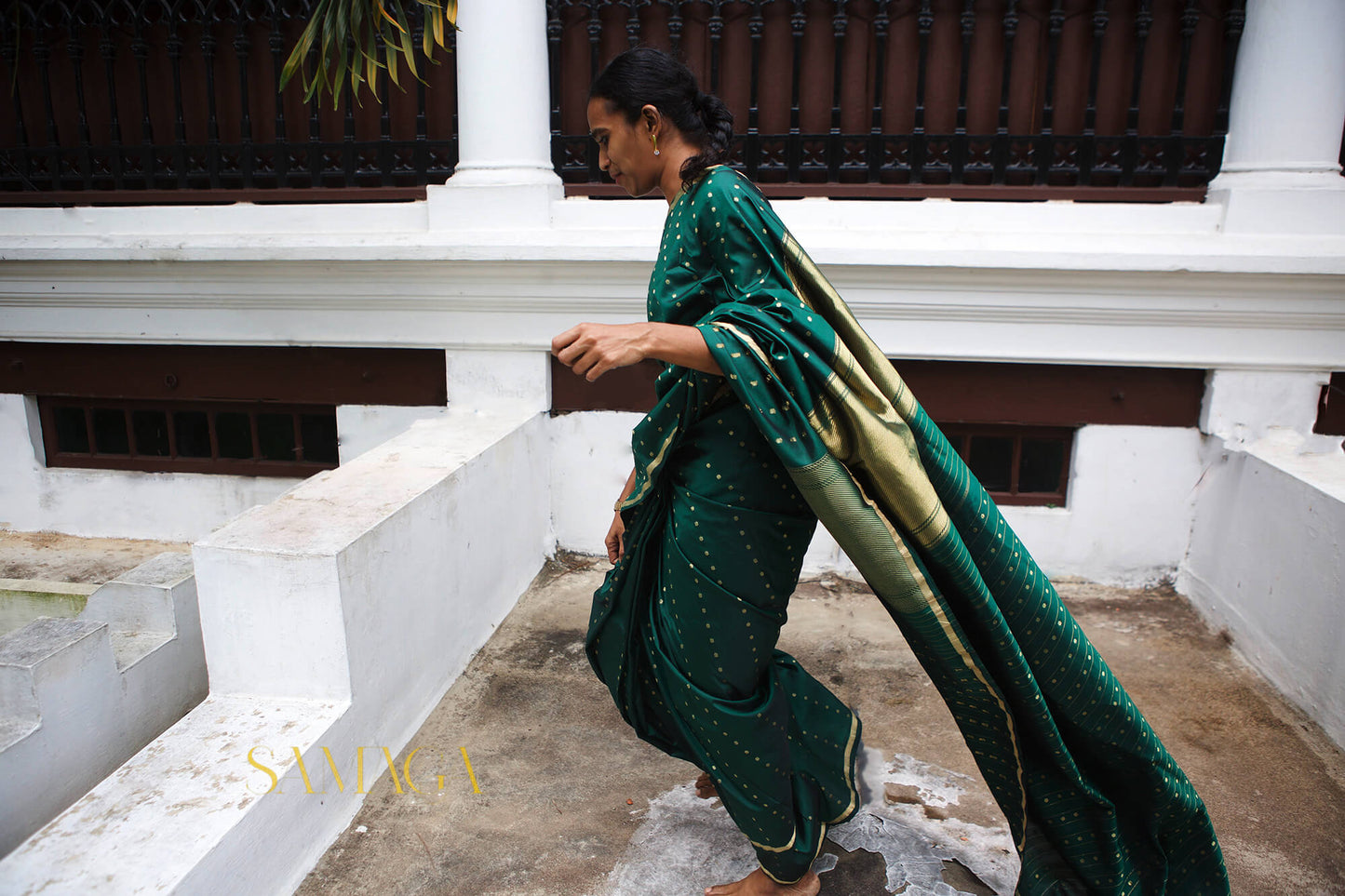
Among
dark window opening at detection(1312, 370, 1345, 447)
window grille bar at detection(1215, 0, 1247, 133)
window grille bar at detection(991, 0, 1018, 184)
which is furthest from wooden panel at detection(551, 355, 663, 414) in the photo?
dark window opening at detection(1312, 370, 1345, 447)

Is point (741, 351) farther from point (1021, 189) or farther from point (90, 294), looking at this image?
point (90, 294)

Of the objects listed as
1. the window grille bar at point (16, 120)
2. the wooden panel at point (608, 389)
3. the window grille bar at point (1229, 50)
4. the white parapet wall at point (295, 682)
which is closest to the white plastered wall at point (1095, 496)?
the wooden panel at point (608, 389)

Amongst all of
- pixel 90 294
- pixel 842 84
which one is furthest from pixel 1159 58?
pixel 90 294

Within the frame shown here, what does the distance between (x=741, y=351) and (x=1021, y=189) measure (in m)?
2.31

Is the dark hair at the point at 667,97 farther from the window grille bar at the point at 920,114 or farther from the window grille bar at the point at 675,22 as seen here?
the window grille bar at the point at 920,114

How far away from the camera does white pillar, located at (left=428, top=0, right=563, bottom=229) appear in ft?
10.2

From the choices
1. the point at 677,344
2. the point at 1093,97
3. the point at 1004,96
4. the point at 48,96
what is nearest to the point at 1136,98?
the point at 1093,97

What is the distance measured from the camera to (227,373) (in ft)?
12.0

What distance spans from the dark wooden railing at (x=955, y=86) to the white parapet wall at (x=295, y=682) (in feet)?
5.76

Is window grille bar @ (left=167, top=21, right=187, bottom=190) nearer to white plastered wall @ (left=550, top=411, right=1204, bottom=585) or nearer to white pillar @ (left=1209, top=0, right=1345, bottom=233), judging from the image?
white plastered wall @ (left=550, top=411, right=1204, bottom=585)

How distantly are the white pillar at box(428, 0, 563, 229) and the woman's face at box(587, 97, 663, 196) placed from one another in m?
1.62

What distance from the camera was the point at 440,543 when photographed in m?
2.41

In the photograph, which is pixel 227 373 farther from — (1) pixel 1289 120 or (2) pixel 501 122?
(1) pixel 1289 120

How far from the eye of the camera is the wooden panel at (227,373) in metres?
3.51
